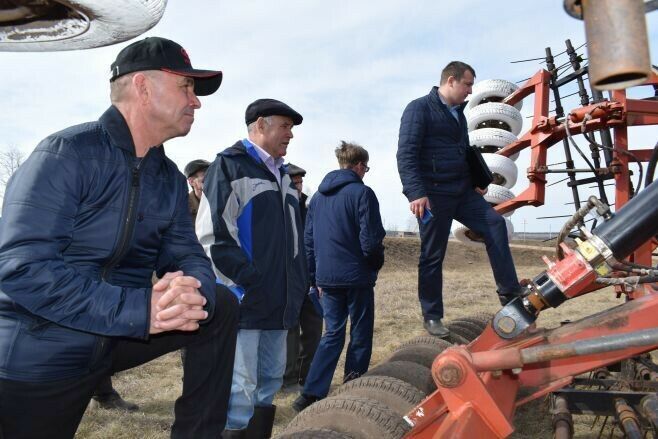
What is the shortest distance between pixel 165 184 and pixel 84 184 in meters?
0.38

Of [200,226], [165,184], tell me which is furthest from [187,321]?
[200,226]

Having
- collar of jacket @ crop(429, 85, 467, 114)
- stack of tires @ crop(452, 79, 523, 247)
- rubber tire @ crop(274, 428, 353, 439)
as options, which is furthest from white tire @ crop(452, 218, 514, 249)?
rubber tire @ crop(274, 428, 353, 439)

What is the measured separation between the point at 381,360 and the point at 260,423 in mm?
1609

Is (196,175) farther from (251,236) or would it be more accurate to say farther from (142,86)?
(142,86)

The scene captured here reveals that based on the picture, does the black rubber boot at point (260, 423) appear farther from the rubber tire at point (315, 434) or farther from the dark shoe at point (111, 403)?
the dark shoe at point (111, 403)

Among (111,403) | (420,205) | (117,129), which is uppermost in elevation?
(117,129)

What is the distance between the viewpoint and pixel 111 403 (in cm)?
407

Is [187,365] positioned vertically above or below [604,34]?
below

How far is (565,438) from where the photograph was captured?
2.45 m

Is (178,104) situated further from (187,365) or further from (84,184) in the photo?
(187,365)

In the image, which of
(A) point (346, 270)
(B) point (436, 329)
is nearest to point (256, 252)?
(A) point (346, 270)

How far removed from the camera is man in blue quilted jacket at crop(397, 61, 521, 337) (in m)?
4.19

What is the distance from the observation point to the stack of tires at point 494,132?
17.9ft

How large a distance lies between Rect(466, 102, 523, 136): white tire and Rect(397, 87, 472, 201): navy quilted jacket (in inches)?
66.0
